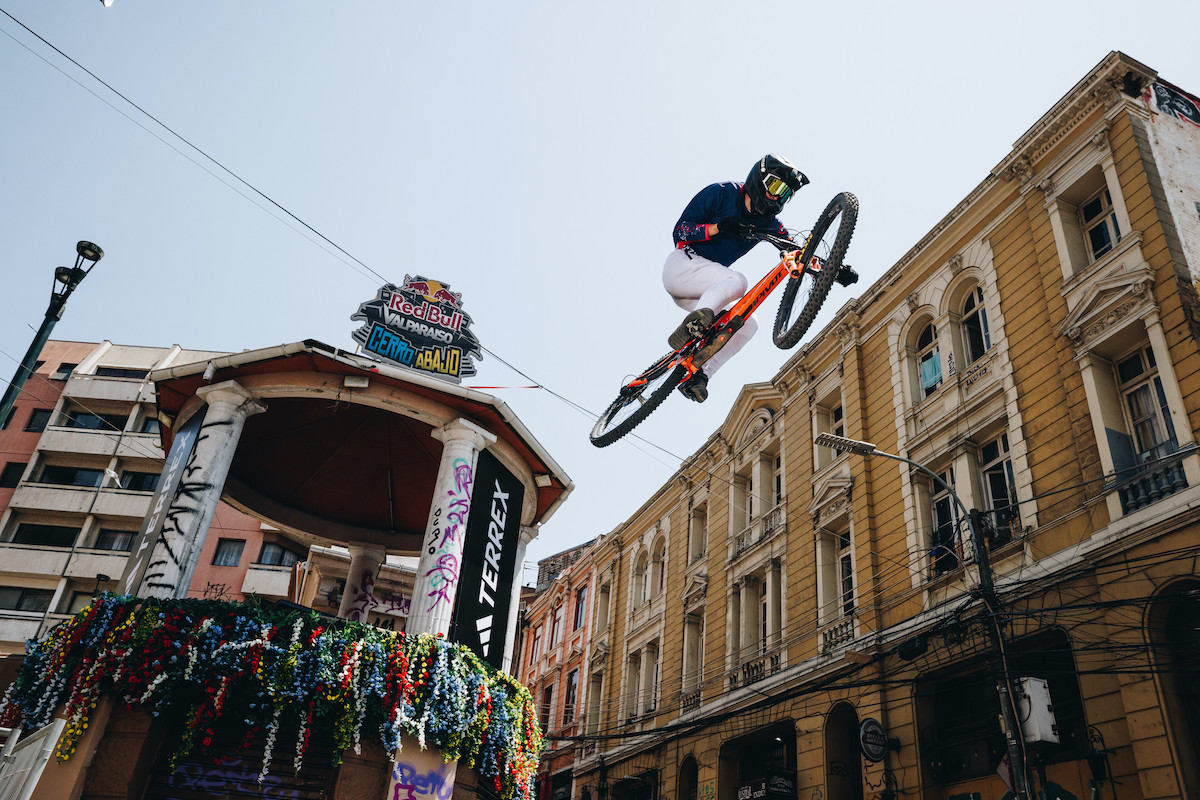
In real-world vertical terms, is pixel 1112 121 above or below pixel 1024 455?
above

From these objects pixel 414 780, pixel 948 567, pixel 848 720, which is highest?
pixel 948 567

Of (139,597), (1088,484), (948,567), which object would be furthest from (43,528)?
(1088,484)

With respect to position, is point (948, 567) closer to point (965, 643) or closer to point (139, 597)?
point (965, 643)

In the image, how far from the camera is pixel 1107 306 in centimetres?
1557

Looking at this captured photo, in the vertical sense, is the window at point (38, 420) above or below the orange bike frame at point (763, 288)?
above

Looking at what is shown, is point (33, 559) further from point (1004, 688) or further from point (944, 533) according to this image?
point (1004, 688)

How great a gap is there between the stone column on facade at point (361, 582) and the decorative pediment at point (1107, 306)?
14538 mm

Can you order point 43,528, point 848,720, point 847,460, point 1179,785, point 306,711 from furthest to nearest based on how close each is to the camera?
1. point 43,528
2. point 847,460
3. point 848,720
4. point 1179,785
5. point 306,711

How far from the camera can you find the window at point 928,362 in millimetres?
20531

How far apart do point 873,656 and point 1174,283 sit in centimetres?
955

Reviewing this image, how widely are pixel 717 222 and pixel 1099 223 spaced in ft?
32.9

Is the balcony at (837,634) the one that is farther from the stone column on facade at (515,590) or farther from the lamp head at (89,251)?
the lamp head at (89,251)

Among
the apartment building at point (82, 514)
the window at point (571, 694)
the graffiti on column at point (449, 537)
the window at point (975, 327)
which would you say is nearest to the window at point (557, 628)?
the window at point (571, 694)

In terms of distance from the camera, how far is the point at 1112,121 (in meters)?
16.8
